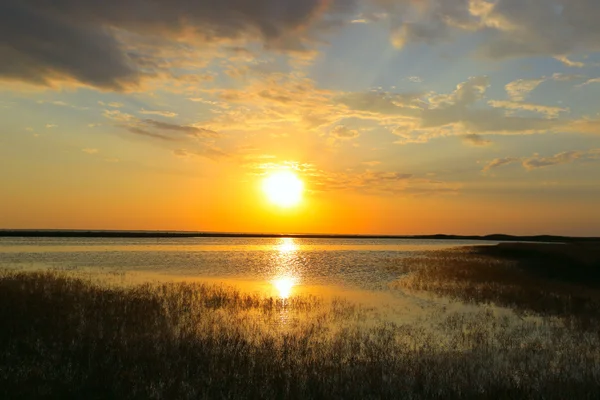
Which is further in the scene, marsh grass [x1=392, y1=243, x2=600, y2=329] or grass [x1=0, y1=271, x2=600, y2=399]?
marsh grass [x1=392, y1=243, x2=600, y2=329]

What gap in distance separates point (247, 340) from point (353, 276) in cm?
2764

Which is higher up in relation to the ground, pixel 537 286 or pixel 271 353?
pixel 537 286

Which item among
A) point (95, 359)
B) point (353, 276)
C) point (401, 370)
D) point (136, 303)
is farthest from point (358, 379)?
point (353, 276)

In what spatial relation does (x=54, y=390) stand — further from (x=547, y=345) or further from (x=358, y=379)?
(x=547, y=345)

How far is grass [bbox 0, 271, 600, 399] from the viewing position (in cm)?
1000

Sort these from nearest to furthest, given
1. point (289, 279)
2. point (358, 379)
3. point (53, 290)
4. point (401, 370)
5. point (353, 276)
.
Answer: point (358, 379)
point (401, 370)
point (53, 290)
point (289, 279)
point (353, 276)

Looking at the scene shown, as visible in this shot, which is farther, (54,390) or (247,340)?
(247,340)

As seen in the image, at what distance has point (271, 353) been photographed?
44.1ft

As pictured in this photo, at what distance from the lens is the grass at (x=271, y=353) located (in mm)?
10000

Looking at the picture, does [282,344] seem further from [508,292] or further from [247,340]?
[508,292]

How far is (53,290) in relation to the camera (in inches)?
967

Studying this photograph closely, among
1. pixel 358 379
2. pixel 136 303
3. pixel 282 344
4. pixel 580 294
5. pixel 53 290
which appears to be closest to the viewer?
pixel 358 379

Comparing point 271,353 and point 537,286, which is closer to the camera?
point 271,353

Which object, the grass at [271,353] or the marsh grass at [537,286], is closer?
the grass at [271,353]
